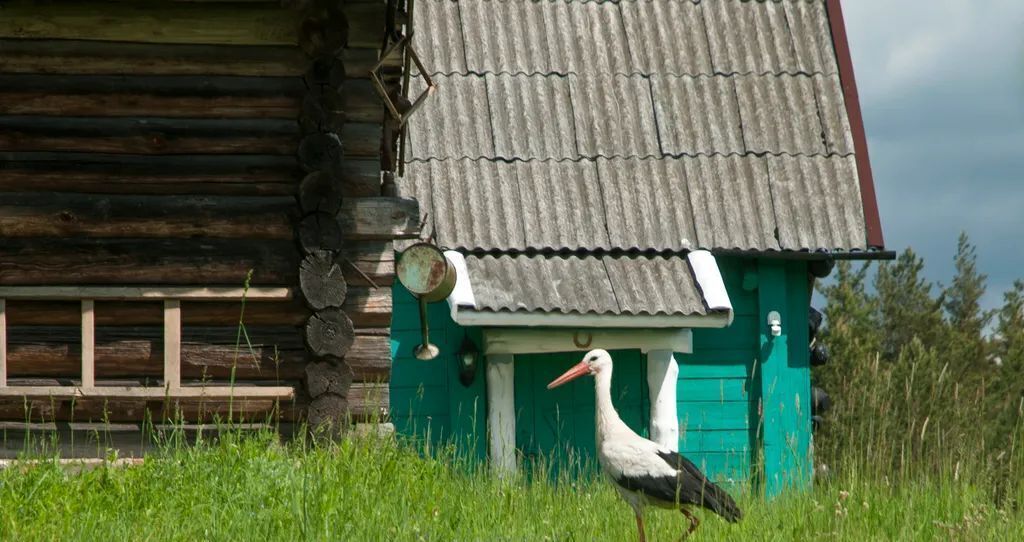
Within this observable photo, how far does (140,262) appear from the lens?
8312 mm

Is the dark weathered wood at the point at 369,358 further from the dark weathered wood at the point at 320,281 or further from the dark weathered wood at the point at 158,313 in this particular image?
the dark weathered wood at the point at 320,281

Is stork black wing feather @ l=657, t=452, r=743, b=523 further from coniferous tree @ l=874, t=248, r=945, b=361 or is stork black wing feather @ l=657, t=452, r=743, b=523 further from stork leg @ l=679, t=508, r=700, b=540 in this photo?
coniferous tree @ l=874, t=248, r=945, b=361

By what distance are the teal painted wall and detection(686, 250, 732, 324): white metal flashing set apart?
1.46 ft

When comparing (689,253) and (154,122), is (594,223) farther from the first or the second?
(154,122)

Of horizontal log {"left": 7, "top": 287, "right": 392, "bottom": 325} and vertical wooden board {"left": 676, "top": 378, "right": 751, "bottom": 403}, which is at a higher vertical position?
horizontal log {"left": 7, "top": 287, "right": 392, "bottom": 325}

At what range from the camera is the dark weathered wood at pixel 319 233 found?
8.35m

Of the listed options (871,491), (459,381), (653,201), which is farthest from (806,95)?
(871,491)

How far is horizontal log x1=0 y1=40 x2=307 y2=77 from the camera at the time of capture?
835 centimetres

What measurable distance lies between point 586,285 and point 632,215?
1.04 meters

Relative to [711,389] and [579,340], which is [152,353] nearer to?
[579,340]

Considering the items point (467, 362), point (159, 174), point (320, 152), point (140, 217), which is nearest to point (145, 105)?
point (159, 174)

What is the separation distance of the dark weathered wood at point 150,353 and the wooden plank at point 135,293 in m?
0.22

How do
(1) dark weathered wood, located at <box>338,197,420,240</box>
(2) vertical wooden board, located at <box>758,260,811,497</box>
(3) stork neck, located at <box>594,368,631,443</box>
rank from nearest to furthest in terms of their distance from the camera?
1. (3) stork neck, located at <box>594,368,631,443</box>
2. (1) dark weathered wood, located at <box>338,197,420,240</box>
3. (2) vertical wooden board, located at <box>758,260,811,497</box>

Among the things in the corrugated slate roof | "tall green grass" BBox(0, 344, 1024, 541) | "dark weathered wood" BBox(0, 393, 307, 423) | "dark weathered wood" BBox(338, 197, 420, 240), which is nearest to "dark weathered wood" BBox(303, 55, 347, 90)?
"dark weathered wood" BBox(338, 197, 420, 240)
